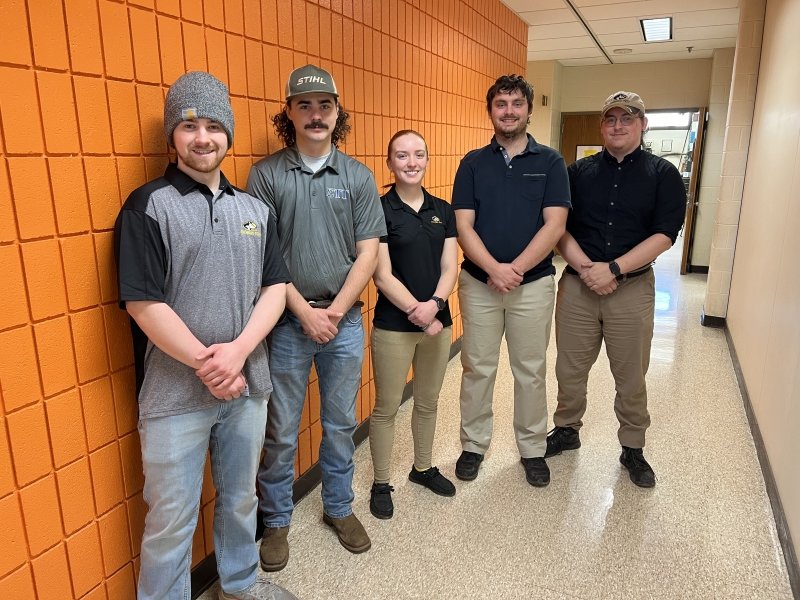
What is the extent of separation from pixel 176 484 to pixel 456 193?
1601 mm

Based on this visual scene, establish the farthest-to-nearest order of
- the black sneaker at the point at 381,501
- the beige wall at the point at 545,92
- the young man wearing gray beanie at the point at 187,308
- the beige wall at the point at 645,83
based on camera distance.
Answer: the beige wall at the point at 545,92 < the beige wall at the point at 645,83 < the black sneaker at the point at 381,501 < the young man wearing gray beanie at the point at 187,308

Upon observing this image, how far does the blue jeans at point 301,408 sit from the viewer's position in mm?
1910

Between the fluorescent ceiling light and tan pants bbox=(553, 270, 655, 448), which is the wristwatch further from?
the fluorescent ceiling light

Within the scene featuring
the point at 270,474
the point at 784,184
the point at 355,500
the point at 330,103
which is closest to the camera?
the point at 330,103

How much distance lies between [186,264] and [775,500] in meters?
2.43

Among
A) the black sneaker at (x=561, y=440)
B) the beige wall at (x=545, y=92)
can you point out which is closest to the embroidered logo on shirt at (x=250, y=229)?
the black sneaker at (x=561, y=440)

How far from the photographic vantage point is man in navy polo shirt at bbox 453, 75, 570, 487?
7.60ft

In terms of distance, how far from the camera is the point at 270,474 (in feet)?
6.49

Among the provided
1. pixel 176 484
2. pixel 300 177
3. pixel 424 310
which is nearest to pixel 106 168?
pixel 300 177

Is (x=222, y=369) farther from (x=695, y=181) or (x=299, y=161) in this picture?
(x=695, y=181)

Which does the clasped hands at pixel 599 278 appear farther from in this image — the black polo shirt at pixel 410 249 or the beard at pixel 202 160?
the beard at pixel 202 160

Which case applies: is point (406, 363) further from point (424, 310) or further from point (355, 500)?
point (355, 500)

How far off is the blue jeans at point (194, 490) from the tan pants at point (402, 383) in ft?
1.96

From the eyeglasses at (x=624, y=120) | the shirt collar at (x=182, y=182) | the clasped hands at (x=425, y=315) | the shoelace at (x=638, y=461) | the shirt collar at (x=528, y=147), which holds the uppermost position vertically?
the eyeglasses at (x=624, y=120)
